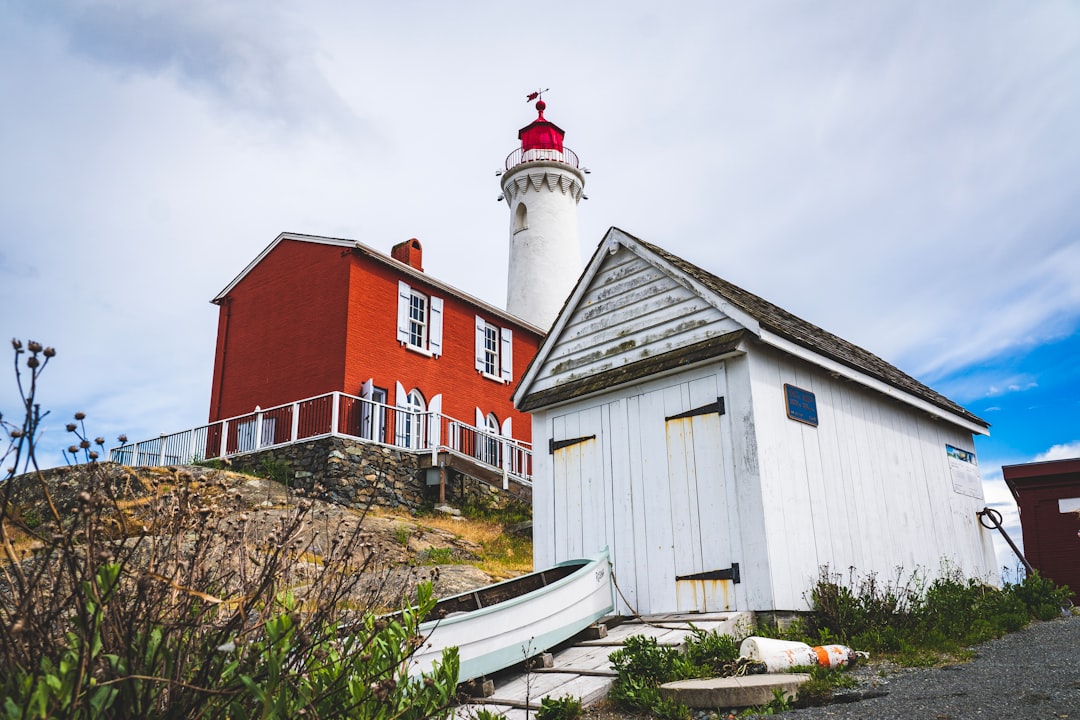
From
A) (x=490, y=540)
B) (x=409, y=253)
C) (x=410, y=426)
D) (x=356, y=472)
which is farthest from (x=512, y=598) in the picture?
(x=409, y=253)

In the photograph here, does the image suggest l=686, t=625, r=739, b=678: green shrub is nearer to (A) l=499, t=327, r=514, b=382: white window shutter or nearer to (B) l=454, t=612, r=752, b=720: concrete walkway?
(B) l=454, t=612, r=752, b=720: concrete walkway

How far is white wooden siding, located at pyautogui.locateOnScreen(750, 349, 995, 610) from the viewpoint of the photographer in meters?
8.52

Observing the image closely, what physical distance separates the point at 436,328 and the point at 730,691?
19.0 metres

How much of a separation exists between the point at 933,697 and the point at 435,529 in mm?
12061

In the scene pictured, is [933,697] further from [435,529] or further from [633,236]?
[435,529]

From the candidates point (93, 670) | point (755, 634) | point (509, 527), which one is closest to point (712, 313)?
point (755, 634)

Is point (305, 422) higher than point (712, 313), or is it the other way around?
point (305, 422)

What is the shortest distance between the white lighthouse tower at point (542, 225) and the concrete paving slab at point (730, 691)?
2403cm

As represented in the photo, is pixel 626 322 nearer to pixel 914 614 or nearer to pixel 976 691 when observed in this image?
pixel 914 614

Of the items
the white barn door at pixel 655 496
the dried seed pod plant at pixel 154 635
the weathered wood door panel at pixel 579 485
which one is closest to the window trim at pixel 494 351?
the weathered wood door panel at pixel 579 485

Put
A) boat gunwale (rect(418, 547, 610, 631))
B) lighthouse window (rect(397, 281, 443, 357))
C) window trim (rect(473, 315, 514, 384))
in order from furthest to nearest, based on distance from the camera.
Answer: window trim (rect(473, 315, 514, 384)), lighthouse window (rect(397, 281, 443, 357)), boat gunwale (rect(418, 547, 610, 631))

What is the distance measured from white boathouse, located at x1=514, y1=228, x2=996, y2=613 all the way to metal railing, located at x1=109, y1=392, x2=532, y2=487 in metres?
10.1

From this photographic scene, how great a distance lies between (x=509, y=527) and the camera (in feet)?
61.2

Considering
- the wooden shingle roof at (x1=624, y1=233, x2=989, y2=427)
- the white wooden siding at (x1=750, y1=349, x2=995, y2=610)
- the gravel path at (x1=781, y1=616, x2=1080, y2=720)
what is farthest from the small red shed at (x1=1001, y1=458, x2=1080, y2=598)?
the gravel path at (x1=781, y1=616, x2=1080, y2=720)
